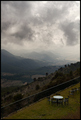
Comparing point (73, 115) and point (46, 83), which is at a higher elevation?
point (73, 115)

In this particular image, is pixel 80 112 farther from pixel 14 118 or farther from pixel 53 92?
pixel 53 92

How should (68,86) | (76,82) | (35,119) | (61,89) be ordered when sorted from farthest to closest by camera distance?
1. (76,82)
2. (68,86)
3. (61,89)
4. (35,119)

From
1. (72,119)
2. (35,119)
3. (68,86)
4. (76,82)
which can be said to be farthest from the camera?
(76,82)

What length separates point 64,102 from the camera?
12891mm

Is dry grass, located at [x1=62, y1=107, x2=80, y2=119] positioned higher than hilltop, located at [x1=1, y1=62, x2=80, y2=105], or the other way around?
dry grass, located at [x1=62, y1=107, x2=80, y2=119]

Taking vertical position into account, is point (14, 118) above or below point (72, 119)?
below

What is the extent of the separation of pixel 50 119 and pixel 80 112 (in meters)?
3.15

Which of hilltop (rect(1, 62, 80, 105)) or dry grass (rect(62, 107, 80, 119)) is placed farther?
hilltop (rect(1, 62, 80, 105))

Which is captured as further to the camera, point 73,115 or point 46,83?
point 46,83

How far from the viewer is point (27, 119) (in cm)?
971

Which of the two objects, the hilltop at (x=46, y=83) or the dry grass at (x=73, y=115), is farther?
the hilltop at (x=46, y=83)

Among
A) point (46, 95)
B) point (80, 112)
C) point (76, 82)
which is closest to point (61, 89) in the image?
point (46, 95)

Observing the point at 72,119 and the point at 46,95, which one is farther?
the point at 46,95

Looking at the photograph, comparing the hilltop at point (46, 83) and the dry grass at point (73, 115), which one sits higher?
the dry grass at point (73, 115)
